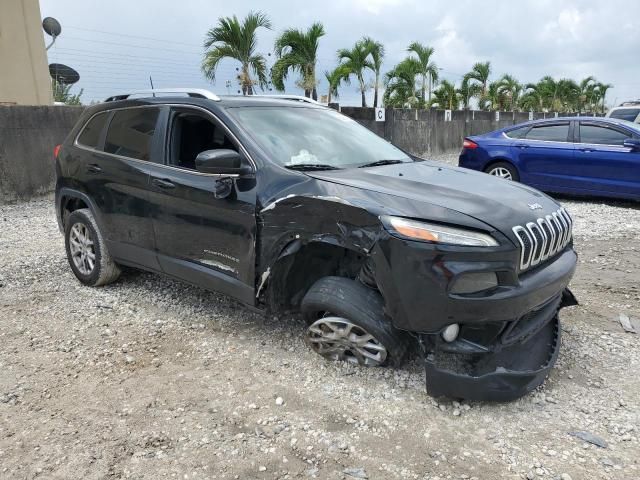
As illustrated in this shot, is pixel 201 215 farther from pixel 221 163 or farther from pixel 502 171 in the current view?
pixel 502 171

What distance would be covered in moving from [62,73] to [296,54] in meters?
7.19

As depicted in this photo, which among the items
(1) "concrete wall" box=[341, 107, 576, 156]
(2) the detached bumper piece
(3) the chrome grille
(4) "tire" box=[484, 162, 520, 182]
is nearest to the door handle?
(2) the detached bumper piece

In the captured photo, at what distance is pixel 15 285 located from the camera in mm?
4973

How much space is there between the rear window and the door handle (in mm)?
11154

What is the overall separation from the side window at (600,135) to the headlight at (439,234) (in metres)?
6.81

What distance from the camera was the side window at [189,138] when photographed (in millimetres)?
3875

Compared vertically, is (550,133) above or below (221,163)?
below

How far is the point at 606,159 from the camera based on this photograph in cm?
820

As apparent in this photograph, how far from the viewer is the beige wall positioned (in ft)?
45.0

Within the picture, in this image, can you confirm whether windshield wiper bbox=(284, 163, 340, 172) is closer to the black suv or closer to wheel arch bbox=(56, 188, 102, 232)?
the black suv

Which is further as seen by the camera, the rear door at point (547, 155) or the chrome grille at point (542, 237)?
the rear door at point (547, 155)

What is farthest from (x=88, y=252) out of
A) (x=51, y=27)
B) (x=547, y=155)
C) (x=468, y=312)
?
(x=51, y=27)

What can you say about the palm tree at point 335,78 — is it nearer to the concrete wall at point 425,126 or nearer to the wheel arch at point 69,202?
the concrete wall at point 425,126

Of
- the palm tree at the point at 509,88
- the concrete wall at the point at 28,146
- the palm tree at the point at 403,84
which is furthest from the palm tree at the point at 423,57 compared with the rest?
the concrete wall at the point at 28,146
